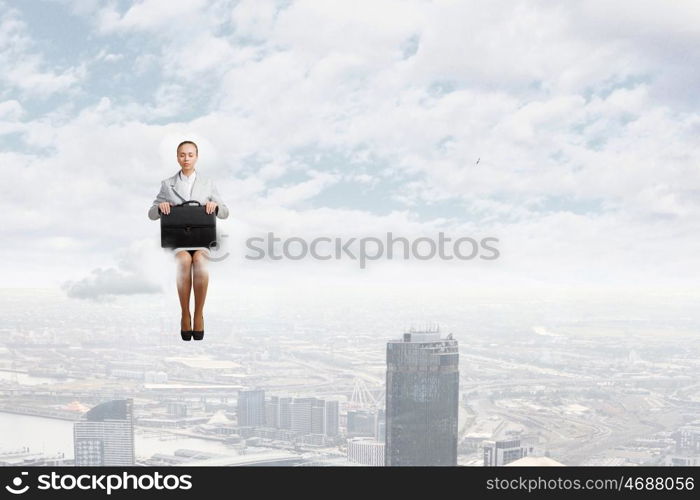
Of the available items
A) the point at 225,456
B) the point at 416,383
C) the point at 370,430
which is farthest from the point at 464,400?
the point at 225,456

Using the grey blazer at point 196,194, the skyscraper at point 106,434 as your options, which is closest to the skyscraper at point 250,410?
the skyscraper at point 106,434

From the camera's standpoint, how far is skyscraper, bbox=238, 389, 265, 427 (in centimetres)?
1042

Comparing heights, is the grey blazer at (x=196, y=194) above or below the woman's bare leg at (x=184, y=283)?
above

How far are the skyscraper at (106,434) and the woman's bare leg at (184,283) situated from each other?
4877 millimetres

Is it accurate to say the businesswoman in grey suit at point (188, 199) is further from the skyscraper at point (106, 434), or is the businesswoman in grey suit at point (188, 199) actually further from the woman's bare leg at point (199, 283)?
the skyscraper at point (106, 434)

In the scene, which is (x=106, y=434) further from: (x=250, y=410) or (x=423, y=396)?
(x=423, y=396)

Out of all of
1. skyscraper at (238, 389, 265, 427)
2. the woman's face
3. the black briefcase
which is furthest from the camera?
skyscraper at (238, 389, 265, 427)

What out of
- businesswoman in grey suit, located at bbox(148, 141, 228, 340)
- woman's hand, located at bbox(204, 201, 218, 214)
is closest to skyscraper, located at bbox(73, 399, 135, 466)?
businesswoman in grey suit, located at bbox(148, 141, 228, 340)

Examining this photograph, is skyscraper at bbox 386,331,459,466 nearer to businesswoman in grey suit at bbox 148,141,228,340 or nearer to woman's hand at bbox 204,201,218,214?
businesswoman in grey suit at bbox 148,141,228,340

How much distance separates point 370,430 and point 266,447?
150 cm

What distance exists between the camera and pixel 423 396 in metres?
11.6

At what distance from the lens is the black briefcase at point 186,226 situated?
15.4 feet

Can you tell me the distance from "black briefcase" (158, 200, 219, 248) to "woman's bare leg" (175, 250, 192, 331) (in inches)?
3.4

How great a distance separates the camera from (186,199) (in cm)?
479
